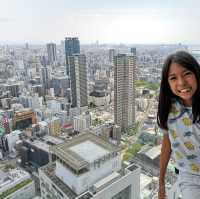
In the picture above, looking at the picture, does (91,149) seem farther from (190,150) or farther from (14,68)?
(14,68)

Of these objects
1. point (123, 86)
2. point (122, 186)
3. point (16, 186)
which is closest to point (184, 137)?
point (122, 186)

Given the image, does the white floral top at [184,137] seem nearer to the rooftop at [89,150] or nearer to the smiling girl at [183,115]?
the smiling girl at [183,115]

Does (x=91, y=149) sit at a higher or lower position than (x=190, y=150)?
lower

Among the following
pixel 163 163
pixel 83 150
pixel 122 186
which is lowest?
pixel 122 186

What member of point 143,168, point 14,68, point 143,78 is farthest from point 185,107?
point 14,68

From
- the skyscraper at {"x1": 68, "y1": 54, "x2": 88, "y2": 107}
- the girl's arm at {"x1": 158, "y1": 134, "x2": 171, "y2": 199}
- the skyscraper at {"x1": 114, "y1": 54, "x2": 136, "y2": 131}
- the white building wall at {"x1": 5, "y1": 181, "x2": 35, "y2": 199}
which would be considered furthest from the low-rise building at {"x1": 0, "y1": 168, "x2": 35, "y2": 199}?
the skyscraper at {"x1": 68, "y1": 54, "x2": 88, "y2": 107}

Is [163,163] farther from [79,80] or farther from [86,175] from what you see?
[79,80]

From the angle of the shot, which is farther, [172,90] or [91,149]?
[91,149]
